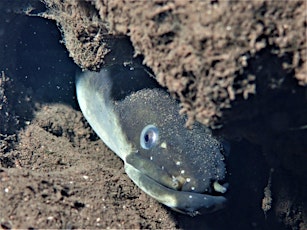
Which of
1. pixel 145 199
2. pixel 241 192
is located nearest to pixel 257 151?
pixel 241 192

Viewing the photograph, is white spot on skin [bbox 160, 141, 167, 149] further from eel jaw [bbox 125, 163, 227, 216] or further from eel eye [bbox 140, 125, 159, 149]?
eel jaw [bbox 125, 163, 227, 216]

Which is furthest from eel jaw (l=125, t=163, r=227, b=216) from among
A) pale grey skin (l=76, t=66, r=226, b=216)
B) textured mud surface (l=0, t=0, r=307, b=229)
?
textured mud surface (l=0, t=0, r=307, b=229)

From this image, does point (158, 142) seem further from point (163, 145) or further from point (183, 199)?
point (183, 199)

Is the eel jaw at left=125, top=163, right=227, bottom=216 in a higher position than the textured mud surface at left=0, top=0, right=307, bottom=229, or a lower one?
lower

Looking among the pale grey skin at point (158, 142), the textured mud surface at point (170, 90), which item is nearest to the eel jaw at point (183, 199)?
the pale grey skin at point (158, 142)

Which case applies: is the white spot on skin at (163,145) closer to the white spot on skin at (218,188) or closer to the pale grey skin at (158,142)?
the pale grey skin at (158,142)

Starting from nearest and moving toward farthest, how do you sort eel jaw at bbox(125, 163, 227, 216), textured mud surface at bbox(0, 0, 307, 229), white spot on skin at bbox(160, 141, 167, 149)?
Result: textured mud surface at bbox(0, 0, 307, 229) → eel jaw at bbox(125, 163, 227, 216) → white spot on skin at bbox(160, 141, 167, 149)

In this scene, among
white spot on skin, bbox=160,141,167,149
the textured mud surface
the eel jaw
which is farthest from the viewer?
white spot on skin, bbox=160,141,167,149
